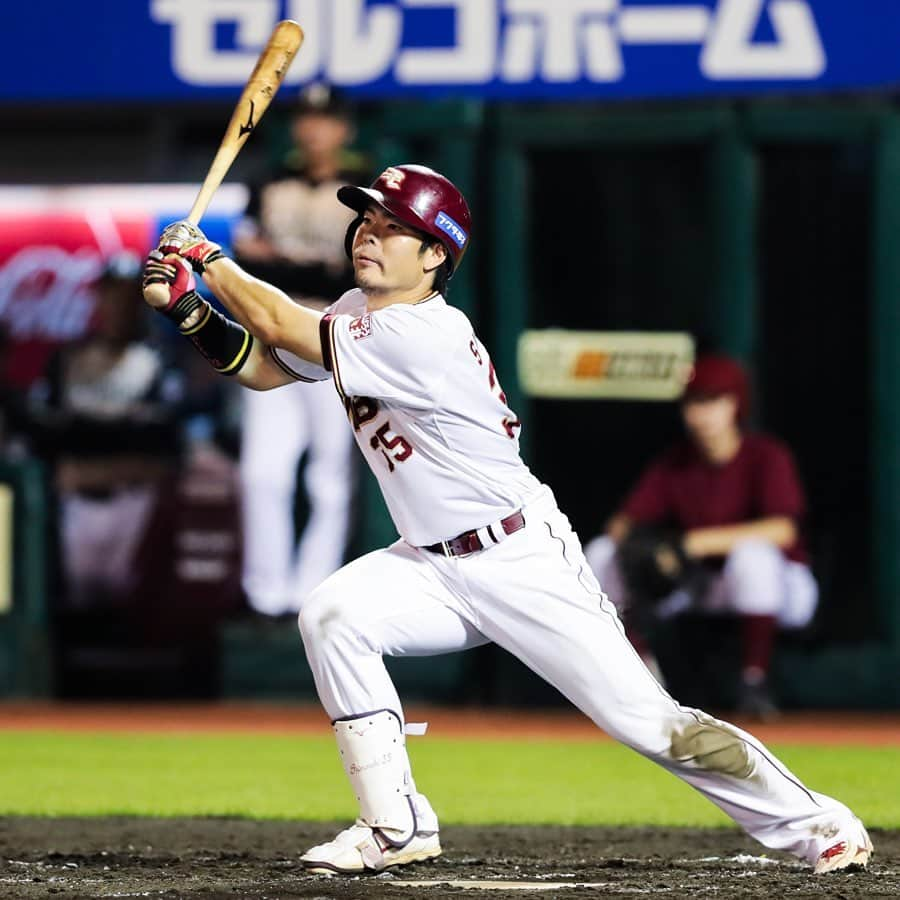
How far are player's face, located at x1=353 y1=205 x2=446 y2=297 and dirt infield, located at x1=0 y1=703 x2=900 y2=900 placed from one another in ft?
4.54

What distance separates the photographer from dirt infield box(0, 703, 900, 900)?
4316 mm

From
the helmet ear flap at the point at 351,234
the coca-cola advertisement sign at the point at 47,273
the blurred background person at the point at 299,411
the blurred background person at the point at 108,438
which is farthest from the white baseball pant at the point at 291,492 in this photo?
the helmet ear flap at the point at 351,234

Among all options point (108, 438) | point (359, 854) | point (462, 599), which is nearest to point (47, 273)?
point (108, 438)

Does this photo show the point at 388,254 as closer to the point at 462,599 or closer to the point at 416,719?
the point at 462,599

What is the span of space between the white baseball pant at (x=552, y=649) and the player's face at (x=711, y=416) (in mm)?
3825

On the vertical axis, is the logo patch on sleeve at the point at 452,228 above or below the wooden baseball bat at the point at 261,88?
below

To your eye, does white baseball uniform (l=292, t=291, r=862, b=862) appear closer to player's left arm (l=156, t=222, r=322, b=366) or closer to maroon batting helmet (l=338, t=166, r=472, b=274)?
player's left arm (l=156, t=222, r=322, b=366)

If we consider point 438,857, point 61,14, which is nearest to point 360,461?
point 61,14

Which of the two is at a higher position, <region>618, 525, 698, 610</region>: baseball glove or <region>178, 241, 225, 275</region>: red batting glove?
<region>178, 241, 225, 275</region>: red batting glove

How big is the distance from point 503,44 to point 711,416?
1.91 metres

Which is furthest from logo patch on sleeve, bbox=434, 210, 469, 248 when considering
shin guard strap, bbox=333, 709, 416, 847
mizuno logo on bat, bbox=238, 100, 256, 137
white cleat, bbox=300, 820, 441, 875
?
white cleat, bbox=300, 820, 441, 875

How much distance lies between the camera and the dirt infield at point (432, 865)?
14.1ft

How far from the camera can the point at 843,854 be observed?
179 inches

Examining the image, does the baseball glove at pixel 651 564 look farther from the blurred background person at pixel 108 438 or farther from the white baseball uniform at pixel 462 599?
the white baseball uniform at pixel 462 599
